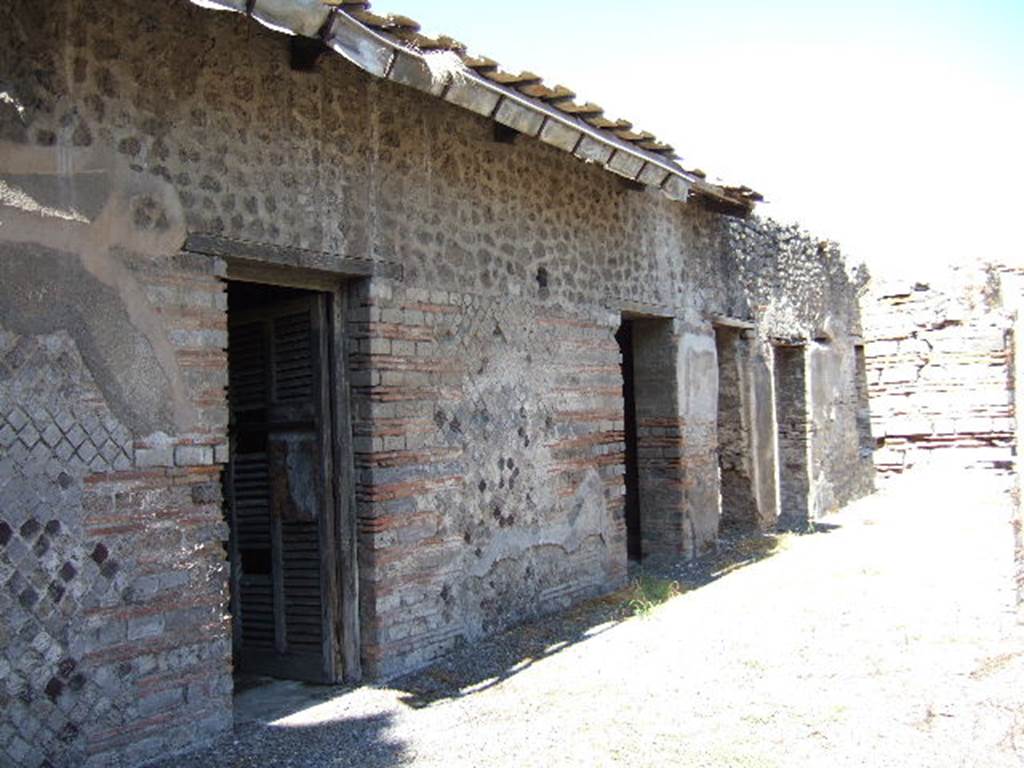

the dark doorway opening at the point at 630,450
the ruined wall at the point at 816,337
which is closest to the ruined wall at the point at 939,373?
the dark doorway opening at the point at 630,450

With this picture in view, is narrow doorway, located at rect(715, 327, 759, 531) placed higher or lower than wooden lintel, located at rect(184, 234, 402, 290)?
lower

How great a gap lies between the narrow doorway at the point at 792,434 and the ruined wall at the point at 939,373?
15.8 ft

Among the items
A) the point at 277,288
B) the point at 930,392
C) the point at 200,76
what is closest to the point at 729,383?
the point at 930,392

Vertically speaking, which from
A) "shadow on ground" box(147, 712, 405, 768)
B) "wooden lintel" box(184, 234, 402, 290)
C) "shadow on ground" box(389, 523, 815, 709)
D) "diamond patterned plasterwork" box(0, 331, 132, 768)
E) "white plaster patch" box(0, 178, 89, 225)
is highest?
"white plaster patch" box(0, 178, 89, 225)

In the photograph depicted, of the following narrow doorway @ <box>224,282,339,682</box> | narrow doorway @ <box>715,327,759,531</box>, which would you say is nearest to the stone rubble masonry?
narrow doorway @ <box>224,282,339,682</box>

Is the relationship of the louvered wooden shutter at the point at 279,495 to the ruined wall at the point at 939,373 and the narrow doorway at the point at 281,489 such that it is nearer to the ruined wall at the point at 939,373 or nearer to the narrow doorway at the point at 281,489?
the narrow doorway at the point at 281,489

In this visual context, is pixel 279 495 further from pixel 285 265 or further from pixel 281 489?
pixel 285 265

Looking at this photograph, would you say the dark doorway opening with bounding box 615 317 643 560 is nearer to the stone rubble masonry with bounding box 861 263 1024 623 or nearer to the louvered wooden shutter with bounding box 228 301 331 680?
the stone rubble masonry with bounding box 861 263 1024 623

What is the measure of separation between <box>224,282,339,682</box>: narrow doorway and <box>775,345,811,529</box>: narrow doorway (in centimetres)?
690

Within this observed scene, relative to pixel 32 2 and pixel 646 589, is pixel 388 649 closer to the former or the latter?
pixel 646 589

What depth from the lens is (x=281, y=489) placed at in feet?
18.1

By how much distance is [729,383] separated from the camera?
10031 mm

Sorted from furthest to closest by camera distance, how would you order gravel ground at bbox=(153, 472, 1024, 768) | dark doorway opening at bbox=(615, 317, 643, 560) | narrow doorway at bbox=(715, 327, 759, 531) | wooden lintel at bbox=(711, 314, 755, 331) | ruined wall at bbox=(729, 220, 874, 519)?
ruined wall at bbox=(729, 220, 874, 519)
narrow doorway at bbox=(715, 327, 759, 531)
wooden lintel at bbox=(711, 314, 755, 331)
dark doorway opening at bbox=(615, 317, 643, 560)
gravel ground at bbox=(153, 472, 1024, 768)

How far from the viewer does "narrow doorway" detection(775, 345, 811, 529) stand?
433 inches
